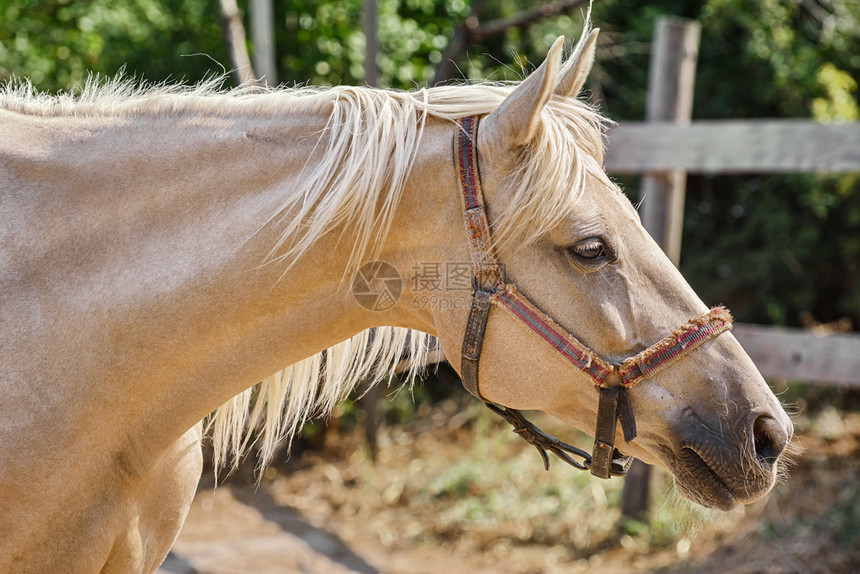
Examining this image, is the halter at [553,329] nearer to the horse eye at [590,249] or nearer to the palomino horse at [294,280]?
the palomino horse at [294,280]

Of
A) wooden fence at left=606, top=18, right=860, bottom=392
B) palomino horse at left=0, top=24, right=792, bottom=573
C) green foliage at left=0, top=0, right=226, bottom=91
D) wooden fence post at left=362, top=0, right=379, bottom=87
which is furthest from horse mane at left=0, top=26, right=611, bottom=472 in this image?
green foliage at left=0, top=0, right=226, bottom=91

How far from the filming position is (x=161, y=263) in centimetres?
168

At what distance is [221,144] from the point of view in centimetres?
173

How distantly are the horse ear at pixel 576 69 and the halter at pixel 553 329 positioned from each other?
0.25 m

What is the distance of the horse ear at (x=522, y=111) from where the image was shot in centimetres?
150

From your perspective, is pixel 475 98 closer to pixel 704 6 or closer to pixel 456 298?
pixel 456 298

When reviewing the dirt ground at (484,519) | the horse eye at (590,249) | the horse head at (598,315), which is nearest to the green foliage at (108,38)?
the dirt ground at (484,519)

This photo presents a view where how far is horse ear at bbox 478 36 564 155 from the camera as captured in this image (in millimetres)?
1503

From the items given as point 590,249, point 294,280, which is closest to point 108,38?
point 294,280

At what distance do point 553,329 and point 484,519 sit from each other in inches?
132

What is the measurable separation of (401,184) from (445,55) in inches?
158

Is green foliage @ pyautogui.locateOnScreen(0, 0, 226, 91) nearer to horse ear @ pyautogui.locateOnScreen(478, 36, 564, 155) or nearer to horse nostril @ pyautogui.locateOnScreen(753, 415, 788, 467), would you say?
horse ear @ pyautogui.locateOnScreen(478, 36, 564, 155)

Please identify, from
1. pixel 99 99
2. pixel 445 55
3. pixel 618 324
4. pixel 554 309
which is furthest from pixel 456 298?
pixel 445 55

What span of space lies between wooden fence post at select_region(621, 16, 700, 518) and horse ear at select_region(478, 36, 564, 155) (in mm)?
2720
